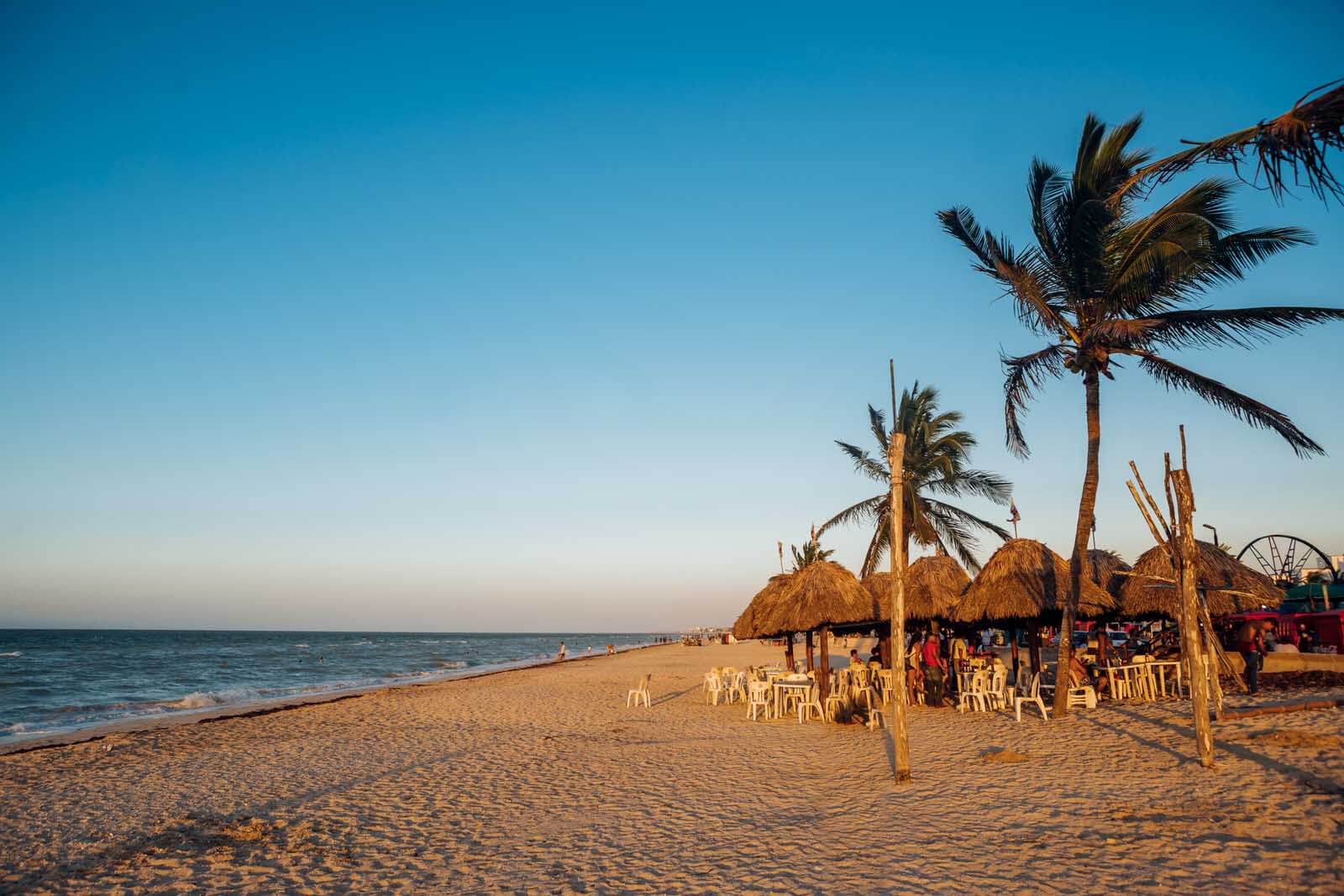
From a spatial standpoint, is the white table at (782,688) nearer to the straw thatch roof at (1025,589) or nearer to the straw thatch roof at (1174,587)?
the straw thatch roof at (1025,589)

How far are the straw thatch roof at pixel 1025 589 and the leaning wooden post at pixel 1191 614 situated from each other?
4757 mm

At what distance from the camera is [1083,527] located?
11812mm

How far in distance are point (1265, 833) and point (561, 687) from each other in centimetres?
2078

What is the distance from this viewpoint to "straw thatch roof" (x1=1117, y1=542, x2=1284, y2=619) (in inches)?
554

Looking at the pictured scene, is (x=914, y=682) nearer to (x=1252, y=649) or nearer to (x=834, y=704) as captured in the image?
(x=834, y=704)

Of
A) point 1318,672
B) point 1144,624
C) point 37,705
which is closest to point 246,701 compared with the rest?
point 37,705

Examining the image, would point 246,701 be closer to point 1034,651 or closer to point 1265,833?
point 1034,651

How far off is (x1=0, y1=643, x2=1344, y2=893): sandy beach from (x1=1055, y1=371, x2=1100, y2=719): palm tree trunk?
0.57 m

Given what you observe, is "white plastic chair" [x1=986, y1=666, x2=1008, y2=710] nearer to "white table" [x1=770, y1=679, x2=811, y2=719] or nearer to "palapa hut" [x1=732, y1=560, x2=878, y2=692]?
"palapa hut" [x1=732, y1=560, x2=878, y2=692]

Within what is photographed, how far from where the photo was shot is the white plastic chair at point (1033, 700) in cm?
1185

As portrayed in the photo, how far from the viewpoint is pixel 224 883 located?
607 centimetres

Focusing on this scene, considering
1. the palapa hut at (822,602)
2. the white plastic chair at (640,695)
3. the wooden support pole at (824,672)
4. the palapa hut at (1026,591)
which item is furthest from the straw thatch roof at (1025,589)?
the white plastic chair at (640,695)

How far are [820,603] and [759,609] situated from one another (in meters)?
1.98

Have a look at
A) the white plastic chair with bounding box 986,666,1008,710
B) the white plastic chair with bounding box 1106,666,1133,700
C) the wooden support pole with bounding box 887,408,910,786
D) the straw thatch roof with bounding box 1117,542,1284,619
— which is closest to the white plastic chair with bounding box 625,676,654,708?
the white plastic chair with bounding box 986,666,1008,710
